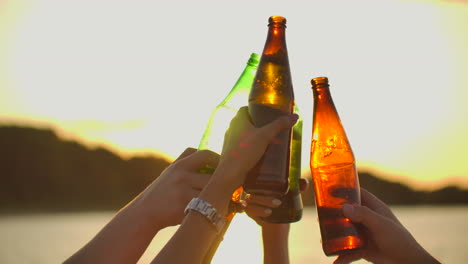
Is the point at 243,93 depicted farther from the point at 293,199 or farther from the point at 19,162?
the point at 19,162

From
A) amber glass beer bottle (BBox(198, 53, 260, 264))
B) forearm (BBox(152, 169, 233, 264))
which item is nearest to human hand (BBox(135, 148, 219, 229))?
forearm (BBox(152, 169, 233, 264))

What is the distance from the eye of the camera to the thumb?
2.56 metres

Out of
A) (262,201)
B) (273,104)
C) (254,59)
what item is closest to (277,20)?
(254,59)

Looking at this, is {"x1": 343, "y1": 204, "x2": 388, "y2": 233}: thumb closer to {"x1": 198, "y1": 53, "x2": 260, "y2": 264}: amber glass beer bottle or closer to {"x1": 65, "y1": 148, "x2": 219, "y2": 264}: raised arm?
{"x1": 65, "y1": 148, "x2": 219, "y2": 264}: raised arm

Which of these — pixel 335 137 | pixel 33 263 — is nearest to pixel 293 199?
pixel 335 137

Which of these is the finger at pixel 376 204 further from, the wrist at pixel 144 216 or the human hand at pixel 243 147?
the wrist at pixel 144 216

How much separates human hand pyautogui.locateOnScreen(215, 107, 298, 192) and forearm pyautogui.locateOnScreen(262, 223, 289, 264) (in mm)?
741

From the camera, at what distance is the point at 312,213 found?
3784 inches

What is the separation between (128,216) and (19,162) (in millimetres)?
73284

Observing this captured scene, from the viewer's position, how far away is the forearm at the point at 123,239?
2549 mm

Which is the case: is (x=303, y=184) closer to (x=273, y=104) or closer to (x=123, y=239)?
(x=273, y=104)

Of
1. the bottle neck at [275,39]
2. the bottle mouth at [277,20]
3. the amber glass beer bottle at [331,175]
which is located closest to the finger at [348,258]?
the amber glass beer bottle at [331,175]

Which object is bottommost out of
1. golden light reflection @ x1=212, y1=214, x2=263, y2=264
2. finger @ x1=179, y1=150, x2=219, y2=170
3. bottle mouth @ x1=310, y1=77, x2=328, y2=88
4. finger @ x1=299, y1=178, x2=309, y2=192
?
golden light reflection @ x1=212, y1=214, x2=263, y2=264

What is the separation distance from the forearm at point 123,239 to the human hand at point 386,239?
2.51 feet
